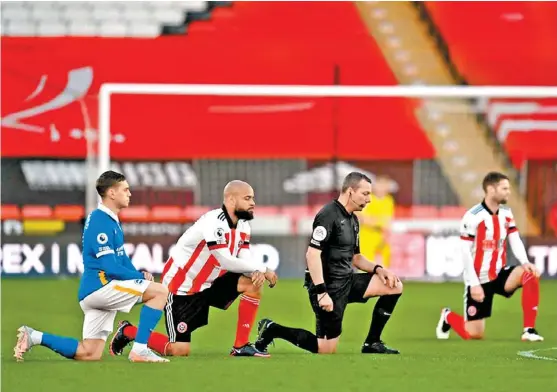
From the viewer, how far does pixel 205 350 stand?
32.2 ft

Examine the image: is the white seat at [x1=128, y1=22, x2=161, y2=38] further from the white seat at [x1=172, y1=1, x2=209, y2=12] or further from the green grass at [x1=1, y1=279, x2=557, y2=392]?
the green grass at [x1=1, y1=279, x2=557, y2=392]

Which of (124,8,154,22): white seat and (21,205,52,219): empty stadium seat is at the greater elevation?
(124,8,154,22): white seat

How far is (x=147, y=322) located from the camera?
844cm

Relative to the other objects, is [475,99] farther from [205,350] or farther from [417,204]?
[205,350]

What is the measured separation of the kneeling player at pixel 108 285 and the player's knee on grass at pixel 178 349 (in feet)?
1.73

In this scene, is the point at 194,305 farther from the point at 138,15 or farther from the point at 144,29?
the point at 138,15

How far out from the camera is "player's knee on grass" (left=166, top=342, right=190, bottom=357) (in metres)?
9.04

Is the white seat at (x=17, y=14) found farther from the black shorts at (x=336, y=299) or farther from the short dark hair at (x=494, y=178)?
the black shorts at (x=336, y=299)

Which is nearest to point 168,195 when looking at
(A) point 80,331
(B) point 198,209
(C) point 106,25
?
(B) point 198,209

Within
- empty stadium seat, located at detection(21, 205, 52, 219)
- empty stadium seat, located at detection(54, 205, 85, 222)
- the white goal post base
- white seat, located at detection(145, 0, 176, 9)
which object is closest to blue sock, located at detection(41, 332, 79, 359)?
the white goal post base

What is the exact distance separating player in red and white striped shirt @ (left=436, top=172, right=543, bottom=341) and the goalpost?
6.42 metres

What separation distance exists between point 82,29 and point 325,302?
36.0 feet

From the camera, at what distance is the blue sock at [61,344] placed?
8430 mm

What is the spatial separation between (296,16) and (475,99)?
314 cm
